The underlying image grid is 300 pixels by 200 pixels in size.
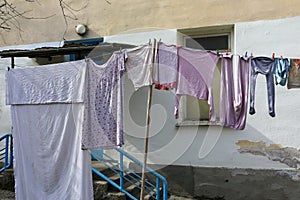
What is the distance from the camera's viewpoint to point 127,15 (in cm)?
705

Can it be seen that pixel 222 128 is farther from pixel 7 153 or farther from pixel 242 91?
pixel 7 153

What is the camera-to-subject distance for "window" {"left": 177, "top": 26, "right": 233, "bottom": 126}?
6.55 metres

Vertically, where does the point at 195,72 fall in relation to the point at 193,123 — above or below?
above

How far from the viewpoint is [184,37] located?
6.80 metres

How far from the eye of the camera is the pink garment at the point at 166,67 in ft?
14.3

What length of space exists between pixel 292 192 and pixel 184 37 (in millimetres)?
3490

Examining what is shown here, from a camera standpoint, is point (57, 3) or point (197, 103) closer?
point (197, 103)

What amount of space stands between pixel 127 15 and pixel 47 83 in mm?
2538

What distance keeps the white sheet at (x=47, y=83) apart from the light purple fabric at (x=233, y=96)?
2029mm

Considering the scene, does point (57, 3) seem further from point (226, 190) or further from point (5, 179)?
point (226, 190)

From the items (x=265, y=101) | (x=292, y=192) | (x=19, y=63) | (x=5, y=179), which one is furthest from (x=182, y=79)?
(x=19, y=63)

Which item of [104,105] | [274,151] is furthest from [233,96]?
[274,151]

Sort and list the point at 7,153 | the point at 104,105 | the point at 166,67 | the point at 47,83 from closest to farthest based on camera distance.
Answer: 1. the point at 166,67
2. the point at 104,105
3. the point at 47,83
4. the point at 7,153

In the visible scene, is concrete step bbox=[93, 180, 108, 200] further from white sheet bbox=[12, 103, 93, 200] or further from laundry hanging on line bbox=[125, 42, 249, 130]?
laundry hanging on line bbox=[125, 42, 249, 130]
